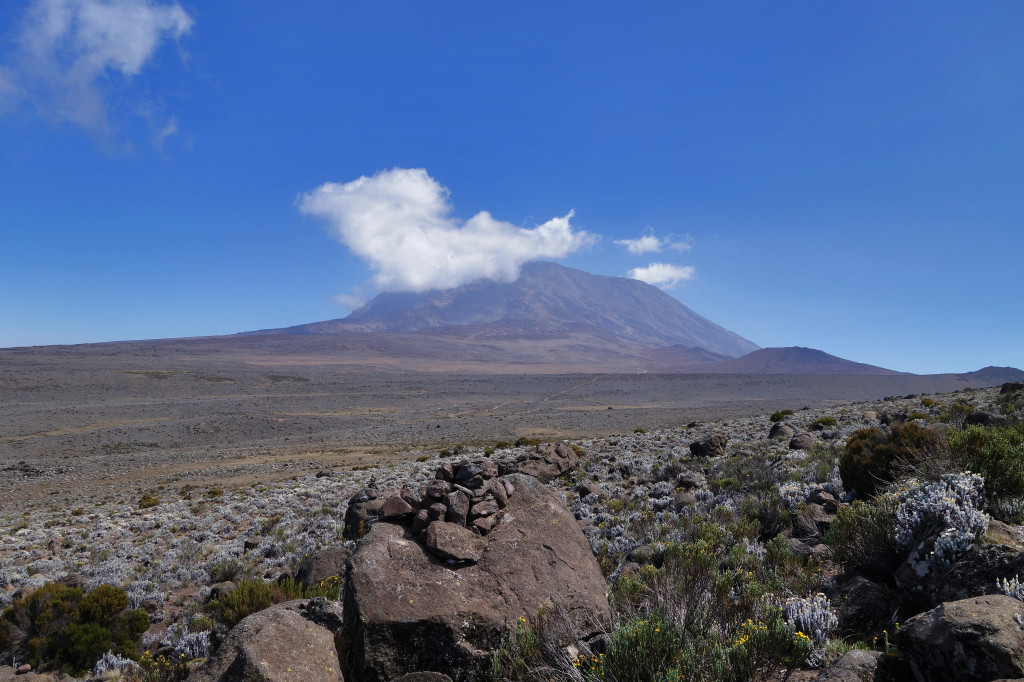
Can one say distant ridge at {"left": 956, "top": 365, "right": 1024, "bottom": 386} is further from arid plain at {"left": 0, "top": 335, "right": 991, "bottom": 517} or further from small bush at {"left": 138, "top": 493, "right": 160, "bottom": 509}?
small bush at {"left": 138, "top": 493, "right": 160, "bottom": 509}

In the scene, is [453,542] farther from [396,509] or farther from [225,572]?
[225,572]

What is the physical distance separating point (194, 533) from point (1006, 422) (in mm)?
19316

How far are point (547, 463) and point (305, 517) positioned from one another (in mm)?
6938

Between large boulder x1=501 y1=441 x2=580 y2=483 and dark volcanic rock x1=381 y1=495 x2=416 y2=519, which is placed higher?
dark volcanic rock x1=381 y1=495 x2=416 y2=519

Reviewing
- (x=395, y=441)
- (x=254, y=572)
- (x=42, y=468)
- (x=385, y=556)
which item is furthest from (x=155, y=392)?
(x=385, y=556)

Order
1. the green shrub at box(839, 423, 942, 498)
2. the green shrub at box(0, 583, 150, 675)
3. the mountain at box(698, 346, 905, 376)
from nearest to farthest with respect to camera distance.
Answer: the green shrub at box(0, 583, 150, 675) → the green shrub at box(839, 423, 942, 498) → the mountain at box(698, 346, 905, 376)

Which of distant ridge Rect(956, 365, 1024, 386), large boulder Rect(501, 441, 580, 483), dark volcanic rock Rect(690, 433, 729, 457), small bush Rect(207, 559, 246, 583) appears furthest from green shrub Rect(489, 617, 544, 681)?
distant ridge Rect(956, 365, 1024, 386)

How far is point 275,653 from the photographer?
3754mm

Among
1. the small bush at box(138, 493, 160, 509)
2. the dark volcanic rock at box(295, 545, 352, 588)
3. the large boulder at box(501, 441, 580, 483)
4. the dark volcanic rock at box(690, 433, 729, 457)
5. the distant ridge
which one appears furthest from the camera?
the distant ridge

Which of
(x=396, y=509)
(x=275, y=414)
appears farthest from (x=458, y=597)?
(x=275, y=414)

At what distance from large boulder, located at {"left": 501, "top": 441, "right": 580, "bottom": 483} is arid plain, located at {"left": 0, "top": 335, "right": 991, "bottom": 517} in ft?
43.8

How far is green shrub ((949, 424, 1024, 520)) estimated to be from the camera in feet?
15.6

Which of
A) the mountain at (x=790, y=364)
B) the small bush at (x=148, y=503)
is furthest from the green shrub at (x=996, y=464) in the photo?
the mountain at (x=790, y=364)

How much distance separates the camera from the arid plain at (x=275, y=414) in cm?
2647
